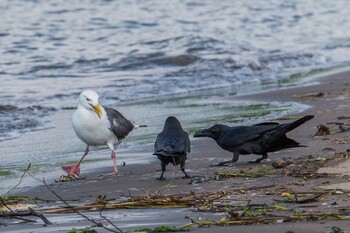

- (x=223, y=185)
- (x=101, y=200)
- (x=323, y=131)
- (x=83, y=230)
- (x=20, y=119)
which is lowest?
(x=20, y=119)

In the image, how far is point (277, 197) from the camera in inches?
244

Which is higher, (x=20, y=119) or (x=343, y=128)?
(x=343, y=128)

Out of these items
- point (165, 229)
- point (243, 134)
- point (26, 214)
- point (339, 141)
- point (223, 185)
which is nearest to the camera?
point (165, 229)

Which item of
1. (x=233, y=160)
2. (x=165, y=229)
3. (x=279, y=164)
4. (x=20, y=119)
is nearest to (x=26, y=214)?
(x=165, y=229)

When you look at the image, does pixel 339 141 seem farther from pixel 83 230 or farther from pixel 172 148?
pixel 83 230

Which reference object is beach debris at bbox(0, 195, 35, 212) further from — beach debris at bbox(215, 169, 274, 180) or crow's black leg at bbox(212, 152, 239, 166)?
crow's black leg at bbox(212, 152, 239, 166)

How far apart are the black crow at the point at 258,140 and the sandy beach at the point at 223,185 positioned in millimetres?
126

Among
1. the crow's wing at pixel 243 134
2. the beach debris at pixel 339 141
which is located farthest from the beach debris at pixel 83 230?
the beach debris at pixel 339 141

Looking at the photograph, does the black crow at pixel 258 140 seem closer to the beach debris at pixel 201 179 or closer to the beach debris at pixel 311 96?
the beach debris at pixel 201 179

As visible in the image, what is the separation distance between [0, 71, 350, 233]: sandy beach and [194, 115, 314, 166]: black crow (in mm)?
126

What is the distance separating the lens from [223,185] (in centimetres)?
693

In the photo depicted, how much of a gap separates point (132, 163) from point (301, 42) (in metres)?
14.8

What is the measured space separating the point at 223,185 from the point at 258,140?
1.22 meters

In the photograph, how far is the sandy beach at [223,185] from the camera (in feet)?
18.4
